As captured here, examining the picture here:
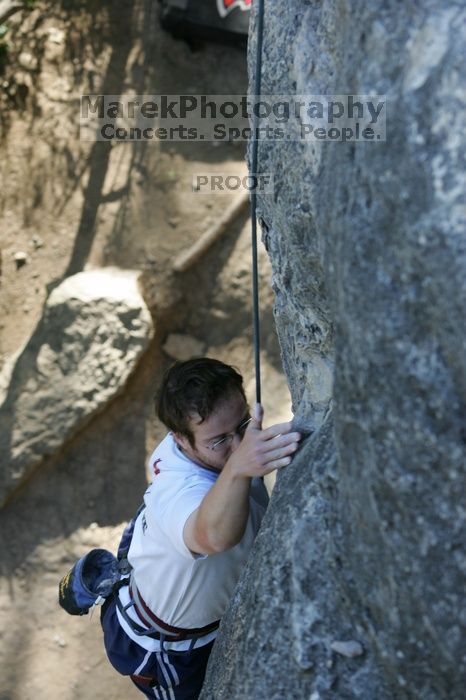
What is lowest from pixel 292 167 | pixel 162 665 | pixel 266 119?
pixel 162 665

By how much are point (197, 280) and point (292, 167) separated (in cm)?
288

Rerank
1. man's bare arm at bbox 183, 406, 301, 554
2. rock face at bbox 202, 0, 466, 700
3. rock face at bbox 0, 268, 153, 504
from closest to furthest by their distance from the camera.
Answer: rock face at bbox 202, 0, 466, 700 → man's bare arm at bbox 183, 406, 301, 554 → rock face at bbox 0, 268, 153, 504

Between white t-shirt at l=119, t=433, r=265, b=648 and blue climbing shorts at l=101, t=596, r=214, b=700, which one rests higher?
white t-shirt at l=119, t=433, r=265, b=648

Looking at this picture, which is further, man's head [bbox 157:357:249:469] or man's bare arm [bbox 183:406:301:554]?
man's head [bbox 157:357:249:469]

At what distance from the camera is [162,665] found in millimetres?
1835

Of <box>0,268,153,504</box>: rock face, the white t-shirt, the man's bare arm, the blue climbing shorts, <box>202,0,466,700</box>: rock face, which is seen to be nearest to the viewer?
<box>202,0,466,700</box>: rock face

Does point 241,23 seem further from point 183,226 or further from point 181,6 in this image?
point 183,226

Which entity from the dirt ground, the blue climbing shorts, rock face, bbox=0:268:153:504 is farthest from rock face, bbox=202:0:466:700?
the dirt ground

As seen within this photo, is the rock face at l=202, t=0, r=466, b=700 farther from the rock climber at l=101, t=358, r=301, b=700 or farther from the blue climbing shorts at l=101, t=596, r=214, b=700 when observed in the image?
the blue climbing shorts at l=101, t=596, r=214, b=700

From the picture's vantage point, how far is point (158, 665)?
72.7 inches

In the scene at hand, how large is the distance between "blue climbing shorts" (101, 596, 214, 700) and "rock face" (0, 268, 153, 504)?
86.7 inches

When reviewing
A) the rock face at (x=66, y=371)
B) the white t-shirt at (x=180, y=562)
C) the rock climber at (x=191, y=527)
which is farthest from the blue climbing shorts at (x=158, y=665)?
the rock face at (x=66, y=371)

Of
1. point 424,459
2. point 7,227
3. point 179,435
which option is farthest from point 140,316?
point 424,459

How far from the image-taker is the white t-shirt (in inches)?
66.3
